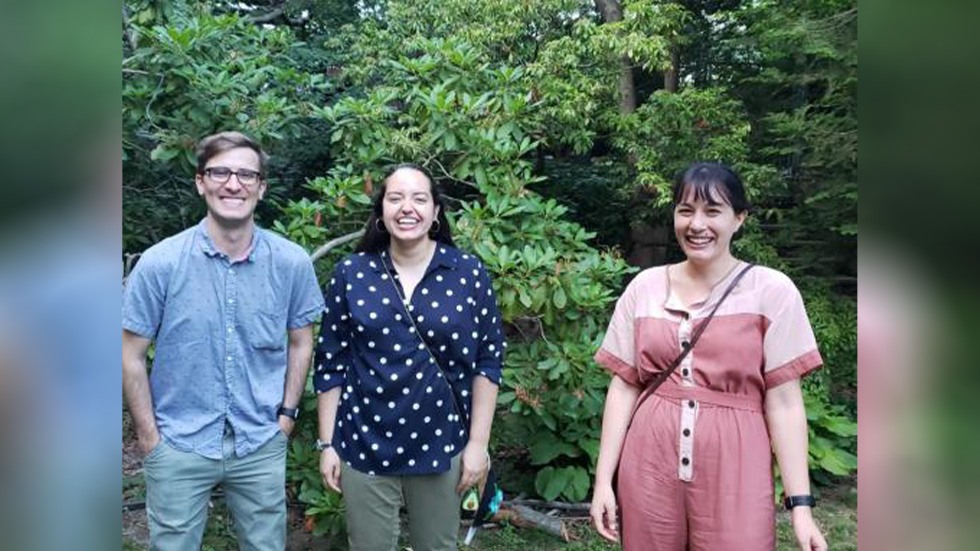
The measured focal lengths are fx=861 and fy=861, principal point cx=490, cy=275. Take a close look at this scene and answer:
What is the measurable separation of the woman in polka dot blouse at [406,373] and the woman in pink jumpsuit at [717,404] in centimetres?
52

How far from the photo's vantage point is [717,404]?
6.53 ft

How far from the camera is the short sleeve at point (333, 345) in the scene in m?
2.39

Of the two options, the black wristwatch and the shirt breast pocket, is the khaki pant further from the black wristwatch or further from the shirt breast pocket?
the black wristwatch

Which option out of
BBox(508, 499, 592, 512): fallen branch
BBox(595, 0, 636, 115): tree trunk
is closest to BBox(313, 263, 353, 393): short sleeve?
BBox(508, 499, 592, 512): fallen branch

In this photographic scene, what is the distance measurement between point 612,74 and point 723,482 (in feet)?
19.1

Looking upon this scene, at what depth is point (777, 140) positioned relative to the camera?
24.8 feet

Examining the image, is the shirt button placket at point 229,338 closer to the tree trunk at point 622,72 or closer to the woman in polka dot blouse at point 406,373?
the woman in polka dot blouse at point 406,373

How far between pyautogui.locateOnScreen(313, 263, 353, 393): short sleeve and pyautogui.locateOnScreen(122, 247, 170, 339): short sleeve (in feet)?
1.44

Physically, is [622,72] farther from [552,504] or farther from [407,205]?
[407,205]

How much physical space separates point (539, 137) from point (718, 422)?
317cm
